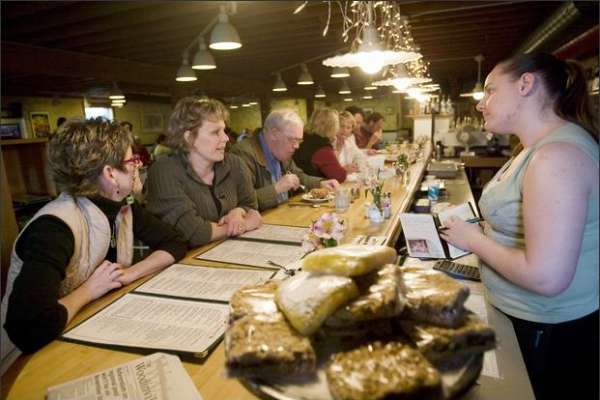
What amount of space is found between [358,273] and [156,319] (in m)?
0.78

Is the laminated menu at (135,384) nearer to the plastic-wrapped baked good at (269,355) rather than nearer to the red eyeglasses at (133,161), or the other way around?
A: the plastic-wrapped baked good at (269,355)

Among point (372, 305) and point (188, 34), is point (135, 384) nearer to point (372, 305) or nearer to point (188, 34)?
point (372, 305)

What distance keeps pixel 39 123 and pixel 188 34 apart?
10304 mm

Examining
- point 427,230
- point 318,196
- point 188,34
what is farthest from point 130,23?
point 427,230

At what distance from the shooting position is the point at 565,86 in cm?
115

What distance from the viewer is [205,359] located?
3.25 feet

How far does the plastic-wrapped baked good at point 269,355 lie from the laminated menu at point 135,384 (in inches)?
13.5

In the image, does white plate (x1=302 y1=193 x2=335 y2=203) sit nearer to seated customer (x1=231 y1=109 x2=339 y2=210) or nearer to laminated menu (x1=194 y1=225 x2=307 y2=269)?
seated customer (x1=231 y1=109 x2=339 y2=210)

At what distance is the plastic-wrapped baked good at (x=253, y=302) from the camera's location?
705 mm

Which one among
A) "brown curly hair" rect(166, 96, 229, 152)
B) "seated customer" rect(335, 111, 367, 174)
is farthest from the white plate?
"seated customer" rect(335, 111, 367, 174)


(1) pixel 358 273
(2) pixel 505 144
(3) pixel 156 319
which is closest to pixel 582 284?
(1) pixel 358 273

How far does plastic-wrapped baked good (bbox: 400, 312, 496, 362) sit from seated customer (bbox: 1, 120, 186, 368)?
103 cm

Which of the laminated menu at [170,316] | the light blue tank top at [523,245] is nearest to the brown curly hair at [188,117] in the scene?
the laminated menu at [170,316]

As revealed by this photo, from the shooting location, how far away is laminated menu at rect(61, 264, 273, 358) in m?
1.05
